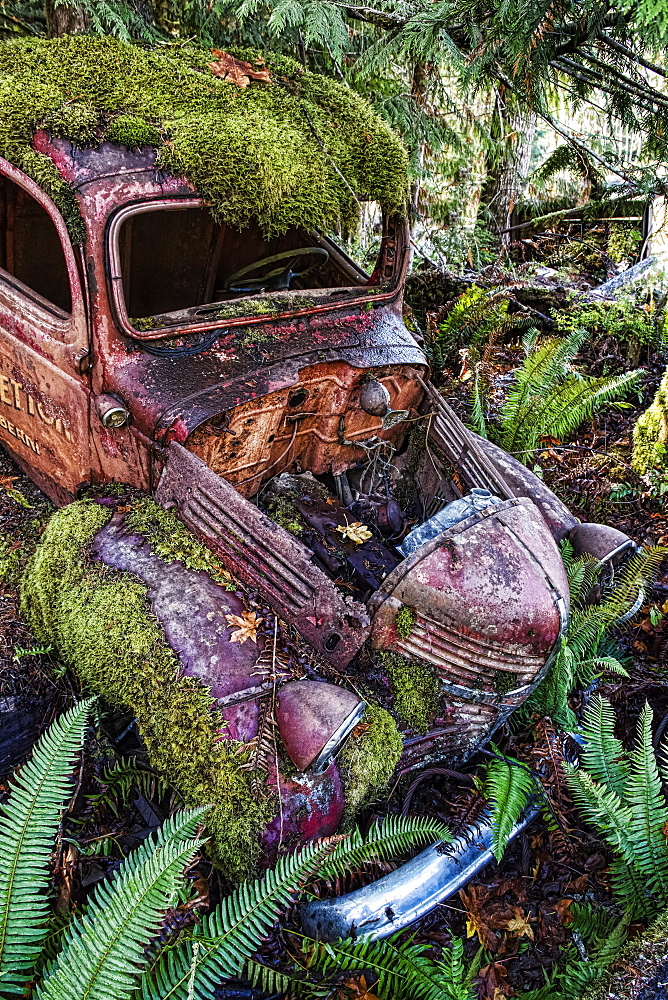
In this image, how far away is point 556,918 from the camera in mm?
2881

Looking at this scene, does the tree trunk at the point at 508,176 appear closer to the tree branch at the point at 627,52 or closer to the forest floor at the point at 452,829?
the tree branch at the point at 627,52

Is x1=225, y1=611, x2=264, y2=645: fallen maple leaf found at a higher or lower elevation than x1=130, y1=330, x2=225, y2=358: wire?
lower

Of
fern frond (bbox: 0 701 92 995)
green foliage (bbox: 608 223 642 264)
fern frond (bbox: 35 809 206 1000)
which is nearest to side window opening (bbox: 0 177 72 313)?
fern frond (bbox: 0 701 92 995)

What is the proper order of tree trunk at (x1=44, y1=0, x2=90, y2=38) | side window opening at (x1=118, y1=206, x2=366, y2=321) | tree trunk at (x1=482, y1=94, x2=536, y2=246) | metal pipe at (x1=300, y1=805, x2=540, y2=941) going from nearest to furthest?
metal pipe at (x1=300, y1=805, x2=540, y2=941) < side window opening at (x1=118, y1=206, x2=366, y2=321) < tree trunk at (x1=44, y1=0, x2=90, y2=38) < tree trunk at (x1=482, y1=94, x2=536, y2=246)

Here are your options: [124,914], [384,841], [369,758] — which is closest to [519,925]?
[384,841]

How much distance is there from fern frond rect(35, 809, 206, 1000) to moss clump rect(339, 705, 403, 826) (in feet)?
2.16

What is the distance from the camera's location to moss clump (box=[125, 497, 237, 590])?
9.96ft

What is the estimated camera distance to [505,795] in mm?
2881

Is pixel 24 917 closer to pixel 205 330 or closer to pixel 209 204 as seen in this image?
pixel 205 330

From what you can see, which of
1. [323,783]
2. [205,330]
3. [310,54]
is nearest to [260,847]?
[323,783]

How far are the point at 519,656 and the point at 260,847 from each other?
1294mm

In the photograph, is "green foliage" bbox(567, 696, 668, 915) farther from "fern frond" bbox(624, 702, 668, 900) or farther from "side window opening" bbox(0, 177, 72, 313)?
"side window opening" bbox(0, 177, 72, 313)

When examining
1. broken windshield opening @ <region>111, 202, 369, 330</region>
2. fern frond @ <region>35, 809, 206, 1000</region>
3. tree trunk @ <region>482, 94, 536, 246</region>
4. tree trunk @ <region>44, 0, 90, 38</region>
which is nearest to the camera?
fern frond @ <region>35, 809, 206, 1000</region>

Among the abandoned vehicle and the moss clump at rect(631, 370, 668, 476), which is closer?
the abandoned vehicle
